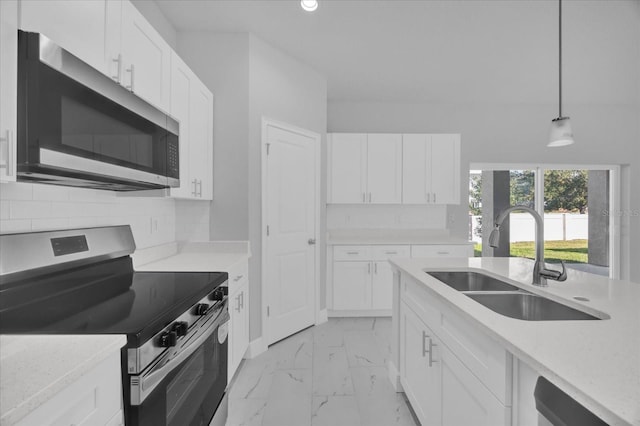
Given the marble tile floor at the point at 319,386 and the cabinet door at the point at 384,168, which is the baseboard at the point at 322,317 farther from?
the cabinet door at the point at 384,168

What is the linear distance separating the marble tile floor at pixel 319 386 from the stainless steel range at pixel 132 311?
408 mm

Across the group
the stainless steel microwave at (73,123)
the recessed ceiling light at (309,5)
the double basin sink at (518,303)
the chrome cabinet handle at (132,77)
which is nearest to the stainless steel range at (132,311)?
the stainless steel microwave at (73,123)

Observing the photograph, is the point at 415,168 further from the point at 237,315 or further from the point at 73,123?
the point at 73,123

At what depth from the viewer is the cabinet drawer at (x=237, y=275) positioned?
2164 mm

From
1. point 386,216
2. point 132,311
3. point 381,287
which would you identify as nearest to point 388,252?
point 381,287

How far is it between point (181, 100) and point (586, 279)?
2645mm

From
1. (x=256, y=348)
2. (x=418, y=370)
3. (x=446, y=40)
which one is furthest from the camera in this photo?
(x=446, y=40)

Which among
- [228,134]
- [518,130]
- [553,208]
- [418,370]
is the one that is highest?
[518,130]

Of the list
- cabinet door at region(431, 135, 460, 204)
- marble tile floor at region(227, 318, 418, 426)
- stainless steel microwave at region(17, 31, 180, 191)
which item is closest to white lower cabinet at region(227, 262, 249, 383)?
marble tile floor at region(227, 318, 418, 426)

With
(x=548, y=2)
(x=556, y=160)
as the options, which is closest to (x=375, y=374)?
(x=548, y=2)

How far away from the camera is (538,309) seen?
1498 mm

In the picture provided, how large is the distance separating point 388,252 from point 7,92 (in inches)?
135

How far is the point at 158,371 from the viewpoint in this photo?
1082 millimetres

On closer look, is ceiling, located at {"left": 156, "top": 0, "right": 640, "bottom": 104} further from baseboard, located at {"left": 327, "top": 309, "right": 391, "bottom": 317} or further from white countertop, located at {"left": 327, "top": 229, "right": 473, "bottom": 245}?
baseboard, located at {"left": 327, "top": 309, "right": 391, "bottom": 317}
